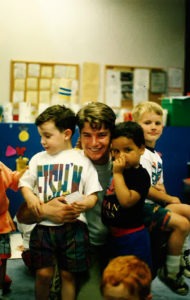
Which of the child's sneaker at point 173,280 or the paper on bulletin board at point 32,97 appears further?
the paper on bulletin board at point 32,97

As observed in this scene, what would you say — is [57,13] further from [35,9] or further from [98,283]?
[98,283]

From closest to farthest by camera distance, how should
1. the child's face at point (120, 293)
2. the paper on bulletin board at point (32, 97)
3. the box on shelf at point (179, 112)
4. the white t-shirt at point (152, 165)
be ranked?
1. the child's face at point (120, 293)
2. the white t-shirt at point (152, 165)
3. the box on shelf at point (179, 112)
4. the paper on bulletin board at point (32, 97)

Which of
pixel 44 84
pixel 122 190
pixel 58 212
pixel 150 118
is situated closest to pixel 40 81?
pixel 44 84

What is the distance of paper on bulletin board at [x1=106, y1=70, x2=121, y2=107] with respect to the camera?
4934 millimetres

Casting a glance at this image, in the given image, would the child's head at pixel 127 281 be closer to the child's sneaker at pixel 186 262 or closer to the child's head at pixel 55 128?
the child's head at pixel 55 128

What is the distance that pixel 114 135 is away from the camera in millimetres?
1640

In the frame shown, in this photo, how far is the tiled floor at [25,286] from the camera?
2.40 meters

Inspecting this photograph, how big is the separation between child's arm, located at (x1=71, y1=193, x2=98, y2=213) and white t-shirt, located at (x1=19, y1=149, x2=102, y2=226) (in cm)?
3

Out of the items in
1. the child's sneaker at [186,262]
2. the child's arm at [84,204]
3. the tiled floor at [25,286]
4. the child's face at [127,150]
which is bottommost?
the tiled floor at [25,286]

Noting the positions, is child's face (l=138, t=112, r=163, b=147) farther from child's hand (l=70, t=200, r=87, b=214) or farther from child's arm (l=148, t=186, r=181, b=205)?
child's hand (l=70, t=200, r=87, b=214)

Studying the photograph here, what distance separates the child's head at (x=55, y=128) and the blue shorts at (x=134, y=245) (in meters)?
0.45

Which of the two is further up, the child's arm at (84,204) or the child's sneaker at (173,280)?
the child's arm at (84,204)

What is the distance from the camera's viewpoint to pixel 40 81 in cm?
480

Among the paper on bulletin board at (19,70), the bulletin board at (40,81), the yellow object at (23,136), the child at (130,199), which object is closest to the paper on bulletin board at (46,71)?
the bulletin board at (40,81)
